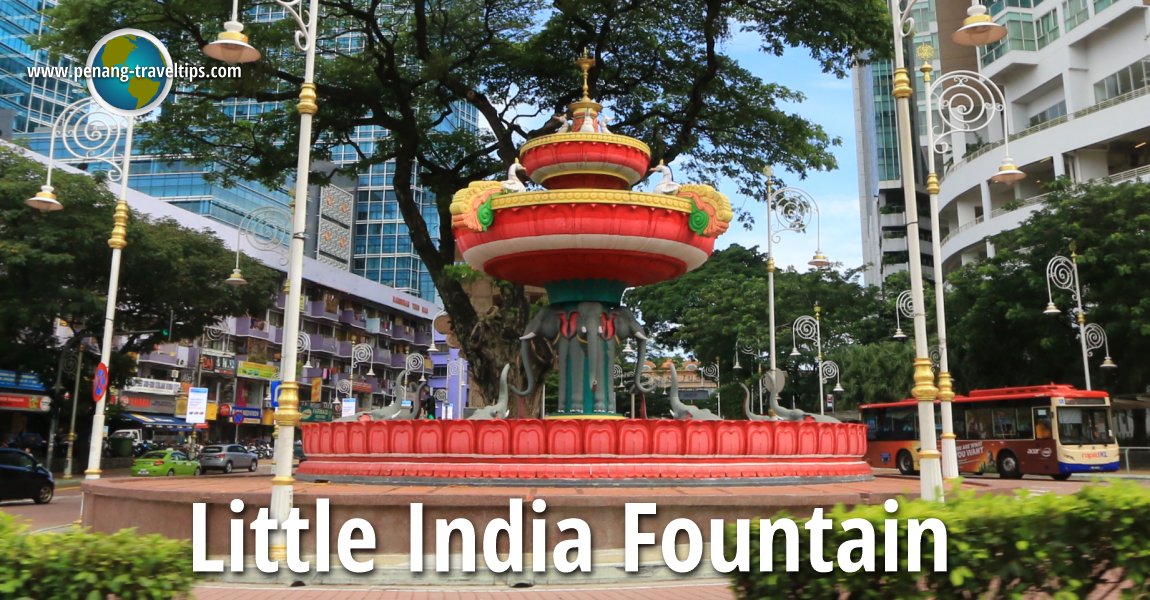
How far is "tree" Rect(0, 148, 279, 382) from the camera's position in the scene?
2981cm

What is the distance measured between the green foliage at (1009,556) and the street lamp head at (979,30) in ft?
24.1

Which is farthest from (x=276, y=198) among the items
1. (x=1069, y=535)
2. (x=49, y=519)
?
(x=1069, y=535)

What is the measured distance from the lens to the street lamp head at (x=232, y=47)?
989cm

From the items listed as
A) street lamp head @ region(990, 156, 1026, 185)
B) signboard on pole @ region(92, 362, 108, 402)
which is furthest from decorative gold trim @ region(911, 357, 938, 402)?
signboard on pole @ region(92, 362, 108, 402)

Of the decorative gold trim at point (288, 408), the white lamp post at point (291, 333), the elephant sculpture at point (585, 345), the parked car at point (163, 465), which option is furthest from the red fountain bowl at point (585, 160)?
the parked car at point (163, 465)

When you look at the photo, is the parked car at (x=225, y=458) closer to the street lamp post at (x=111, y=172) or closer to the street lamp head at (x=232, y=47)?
the street lamp post at (x=111, y=172)

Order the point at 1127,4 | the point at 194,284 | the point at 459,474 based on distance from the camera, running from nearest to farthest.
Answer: the point at 459,474
the point at 194,284
the point at 1127,4

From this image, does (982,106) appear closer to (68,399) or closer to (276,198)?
(68,399)

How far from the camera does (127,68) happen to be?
1970 cm

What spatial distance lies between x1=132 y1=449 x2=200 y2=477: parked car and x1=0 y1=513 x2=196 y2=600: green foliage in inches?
1155

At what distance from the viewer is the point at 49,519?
17.6m

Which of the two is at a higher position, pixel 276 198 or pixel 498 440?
pixel 276 198

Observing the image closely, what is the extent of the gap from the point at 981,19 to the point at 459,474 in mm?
8700

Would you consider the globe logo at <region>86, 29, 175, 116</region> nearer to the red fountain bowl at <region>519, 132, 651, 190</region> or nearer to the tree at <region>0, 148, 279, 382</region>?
the red fountain bowl at <region>519, 132, 651, 190</region>
